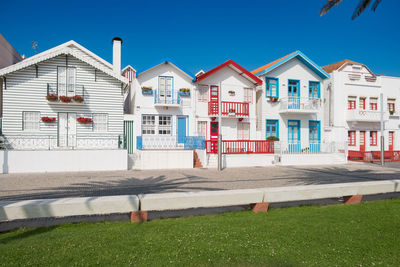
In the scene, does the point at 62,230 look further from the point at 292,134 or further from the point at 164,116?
the point at 292,134

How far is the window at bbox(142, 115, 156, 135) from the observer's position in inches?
762

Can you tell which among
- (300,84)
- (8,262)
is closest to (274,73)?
(300,84)

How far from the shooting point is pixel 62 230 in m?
4.86

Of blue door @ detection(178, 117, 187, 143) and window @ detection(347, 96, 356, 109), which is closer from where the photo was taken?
blue door @ detection(178, 117, 187, 143)

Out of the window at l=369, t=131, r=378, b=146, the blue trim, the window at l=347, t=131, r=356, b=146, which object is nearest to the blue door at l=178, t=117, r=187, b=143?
the blue trim

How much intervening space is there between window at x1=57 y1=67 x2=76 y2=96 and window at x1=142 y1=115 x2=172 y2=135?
5058mm

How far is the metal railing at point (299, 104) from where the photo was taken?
2241 centimetres

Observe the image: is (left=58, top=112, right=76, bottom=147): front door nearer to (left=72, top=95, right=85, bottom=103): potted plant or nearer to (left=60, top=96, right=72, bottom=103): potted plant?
(left=60, top=96, right=72, bottom=103): potted plant

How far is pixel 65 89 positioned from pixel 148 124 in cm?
582

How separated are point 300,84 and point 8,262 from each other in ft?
78.9

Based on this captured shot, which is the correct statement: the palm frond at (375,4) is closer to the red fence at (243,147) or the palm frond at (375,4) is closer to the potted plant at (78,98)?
the red fence at (243,147)

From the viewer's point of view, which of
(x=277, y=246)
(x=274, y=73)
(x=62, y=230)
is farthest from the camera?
(x=274, y=73)

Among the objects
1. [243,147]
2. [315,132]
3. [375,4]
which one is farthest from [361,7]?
[315,132]

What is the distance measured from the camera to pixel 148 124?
63.7 feet
